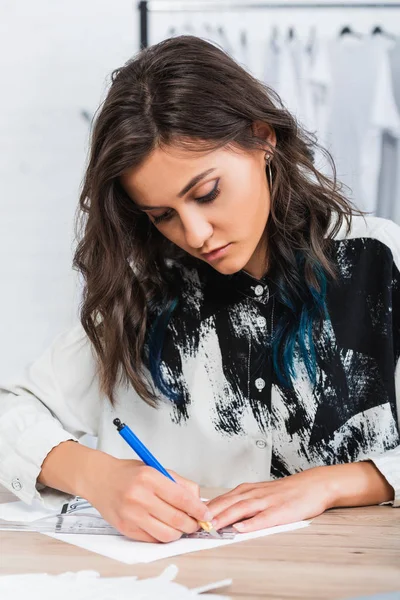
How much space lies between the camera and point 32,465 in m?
1.30

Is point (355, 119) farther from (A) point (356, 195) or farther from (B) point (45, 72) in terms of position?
(B) point (45, 72)

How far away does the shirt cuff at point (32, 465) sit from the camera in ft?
4.17

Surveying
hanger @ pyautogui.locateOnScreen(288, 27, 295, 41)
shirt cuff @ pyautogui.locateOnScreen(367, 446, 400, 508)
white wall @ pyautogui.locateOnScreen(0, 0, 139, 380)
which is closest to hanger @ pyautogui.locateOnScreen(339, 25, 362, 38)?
hanger @ pyautogui.locateOnScreen(288, 27, 295, 41)

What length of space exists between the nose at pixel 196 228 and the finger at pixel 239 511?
1.33 ft

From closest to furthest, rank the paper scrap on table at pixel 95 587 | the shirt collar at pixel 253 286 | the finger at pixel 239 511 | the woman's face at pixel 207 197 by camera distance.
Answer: the paper scrap on table at pixel 95 587, the finger at pixel 239 511, the woman's face at pixel 207 197, the shirt collar at pixel 253 286

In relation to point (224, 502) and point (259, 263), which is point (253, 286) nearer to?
point (259, 263)

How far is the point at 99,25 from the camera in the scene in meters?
2.80

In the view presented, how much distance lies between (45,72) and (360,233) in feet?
5.48

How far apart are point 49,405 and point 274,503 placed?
0.56 metres

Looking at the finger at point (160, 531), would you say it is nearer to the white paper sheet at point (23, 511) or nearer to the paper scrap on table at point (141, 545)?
the paper scrap on table at point (141, 545)

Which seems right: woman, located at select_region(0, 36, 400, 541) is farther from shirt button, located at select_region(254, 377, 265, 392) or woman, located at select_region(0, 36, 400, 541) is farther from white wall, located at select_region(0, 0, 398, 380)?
white wall, located at select_region(0, 0, 398, 380)

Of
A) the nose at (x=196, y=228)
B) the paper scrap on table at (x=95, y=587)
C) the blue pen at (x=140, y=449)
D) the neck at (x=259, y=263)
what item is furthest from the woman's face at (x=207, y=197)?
the paper scrap on table at (x=95, y=587)

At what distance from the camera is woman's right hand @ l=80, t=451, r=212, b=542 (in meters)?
1.05

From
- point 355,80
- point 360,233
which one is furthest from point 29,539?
point 355,80
